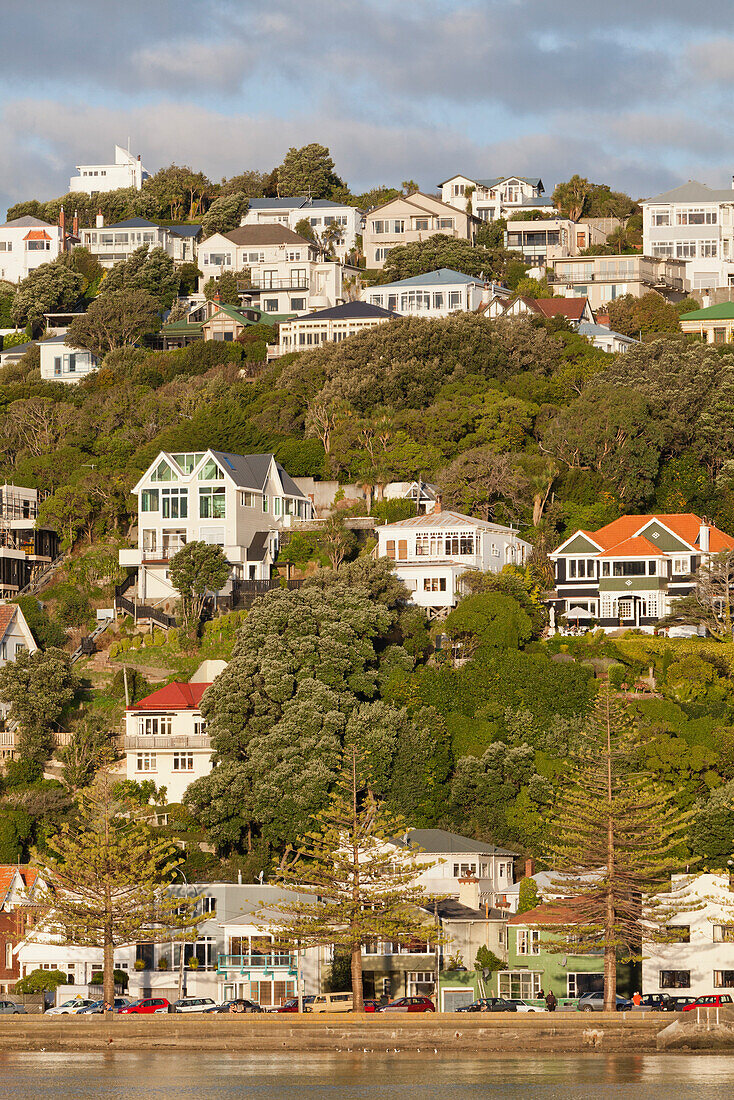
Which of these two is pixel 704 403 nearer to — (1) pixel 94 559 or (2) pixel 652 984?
(1) pixel 94 559

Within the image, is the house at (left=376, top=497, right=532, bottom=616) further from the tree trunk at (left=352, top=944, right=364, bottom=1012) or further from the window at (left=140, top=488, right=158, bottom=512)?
the tree trunk at (left=352, top=944, right=364, bottom=1012)

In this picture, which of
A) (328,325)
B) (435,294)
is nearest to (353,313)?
(328,325)

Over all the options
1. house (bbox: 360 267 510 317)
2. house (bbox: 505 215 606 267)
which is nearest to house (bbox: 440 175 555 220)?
A: house (bbox: 505 215 606 267)

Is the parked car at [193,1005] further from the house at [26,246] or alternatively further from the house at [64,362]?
the house at [26,246]

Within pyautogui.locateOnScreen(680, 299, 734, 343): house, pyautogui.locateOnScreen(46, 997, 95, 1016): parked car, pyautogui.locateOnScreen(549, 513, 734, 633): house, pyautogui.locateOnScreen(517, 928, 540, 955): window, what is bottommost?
pyautogui.locateOnScreen(46, 997, 95, 1016): parked car

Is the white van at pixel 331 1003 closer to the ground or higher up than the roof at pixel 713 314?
closer to the ground

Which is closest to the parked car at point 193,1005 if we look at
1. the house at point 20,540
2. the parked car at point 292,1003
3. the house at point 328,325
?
the parked car at point 292,1003

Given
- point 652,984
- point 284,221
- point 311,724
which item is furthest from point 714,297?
point 652,984

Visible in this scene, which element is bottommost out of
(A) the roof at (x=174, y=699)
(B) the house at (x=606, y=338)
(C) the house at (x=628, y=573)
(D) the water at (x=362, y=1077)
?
(D) the water at (x=362, y=1077)
